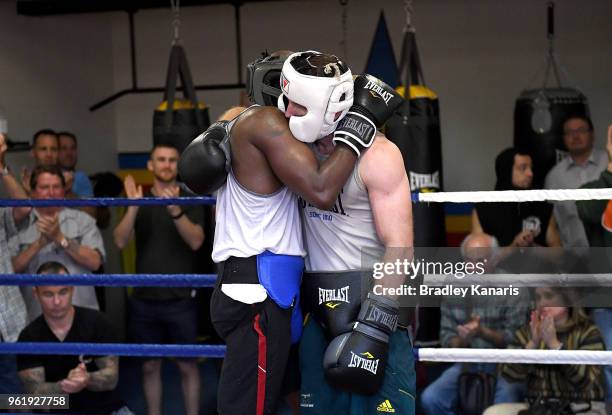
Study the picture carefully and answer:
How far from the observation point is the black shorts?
2158mm

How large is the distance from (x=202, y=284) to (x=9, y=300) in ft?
3.62

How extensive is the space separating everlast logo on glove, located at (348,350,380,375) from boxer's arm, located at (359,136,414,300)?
175mm

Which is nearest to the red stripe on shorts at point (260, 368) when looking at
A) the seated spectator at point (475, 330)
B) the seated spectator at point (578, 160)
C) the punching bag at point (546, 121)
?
the seated spectator at point (475, 330)

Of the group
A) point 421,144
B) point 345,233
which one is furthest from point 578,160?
point 345,233

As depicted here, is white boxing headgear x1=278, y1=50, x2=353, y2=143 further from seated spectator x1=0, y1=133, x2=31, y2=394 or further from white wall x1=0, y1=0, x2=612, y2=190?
white wall x1=0, y1=0, x2=612, y2=190

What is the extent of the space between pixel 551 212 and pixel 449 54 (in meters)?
1.81

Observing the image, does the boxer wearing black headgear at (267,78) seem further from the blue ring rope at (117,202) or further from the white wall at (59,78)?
the white wall at (59,78)

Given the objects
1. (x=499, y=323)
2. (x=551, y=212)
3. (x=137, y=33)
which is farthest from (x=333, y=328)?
(x=137, y=33)

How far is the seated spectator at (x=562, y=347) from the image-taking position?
3.03 meters

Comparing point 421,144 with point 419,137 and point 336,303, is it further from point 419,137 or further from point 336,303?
point 336,303

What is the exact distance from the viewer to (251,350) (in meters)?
2.16

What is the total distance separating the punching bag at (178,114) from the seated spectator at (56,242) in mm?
614

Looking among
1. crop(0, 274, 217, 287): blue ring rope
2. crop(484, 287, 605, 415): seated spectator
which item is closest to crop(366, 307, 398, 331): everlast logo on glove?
crop(0, 274, 217, 287): blue ring rope

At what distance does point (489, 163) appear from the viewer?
5.51 meters
